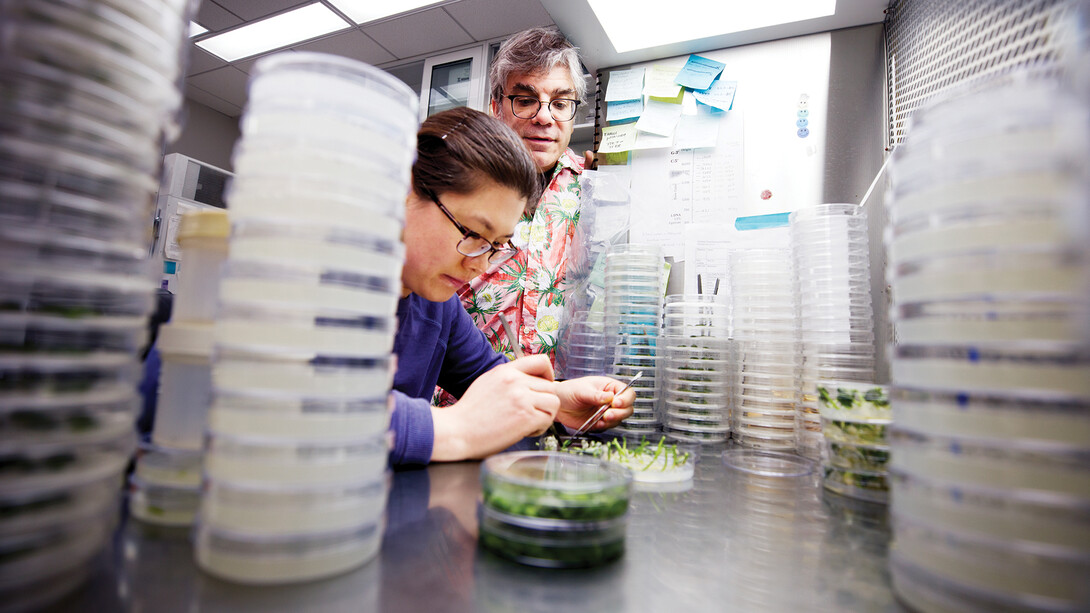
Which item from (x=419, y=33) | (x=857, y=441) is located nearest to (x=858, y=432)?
(x=857, y=441)

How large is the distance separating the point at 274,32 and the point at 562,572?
472 centimetres

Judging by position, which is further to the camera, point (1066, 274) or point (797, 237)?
point (797, 237)

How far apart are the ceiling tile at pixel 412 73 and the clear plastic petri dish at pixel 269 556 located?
419cm

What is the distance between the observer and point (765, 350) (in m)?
1.21

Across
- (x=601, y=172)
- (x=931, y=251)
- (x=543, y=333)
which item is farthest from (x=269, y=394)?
(x=601, y=172)

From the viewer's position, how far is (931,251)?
41 cm

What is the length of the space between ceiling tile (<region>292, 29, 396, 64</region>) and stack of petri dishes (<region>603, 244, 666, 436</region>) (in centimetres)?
341

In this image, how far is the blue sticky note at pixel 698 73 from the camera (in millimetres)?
1621

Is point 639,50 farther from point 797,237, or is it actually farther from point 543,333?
point 543,333

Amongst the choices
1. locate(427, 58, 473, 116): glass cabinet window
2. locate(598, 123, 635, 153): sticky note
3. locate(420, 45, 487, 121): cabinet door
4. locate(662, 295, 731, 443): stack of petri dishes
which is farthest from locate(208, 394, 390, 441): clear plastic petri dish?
locate(427, 58, 473, 116): glass cabinet window

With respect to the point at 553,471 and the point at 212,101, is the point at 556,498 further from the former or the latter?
the point at 212,101

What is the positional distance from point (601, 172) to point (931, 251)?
4.92 feet

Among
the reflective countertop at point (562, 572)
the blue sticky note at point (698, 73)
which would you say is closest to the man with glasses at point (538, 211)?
the blue sticky note at point (698, 73)

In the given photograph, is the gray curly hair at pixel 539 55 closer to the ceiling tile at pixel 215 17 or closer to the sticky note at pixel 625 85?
the sticky note at pixel 625 85
